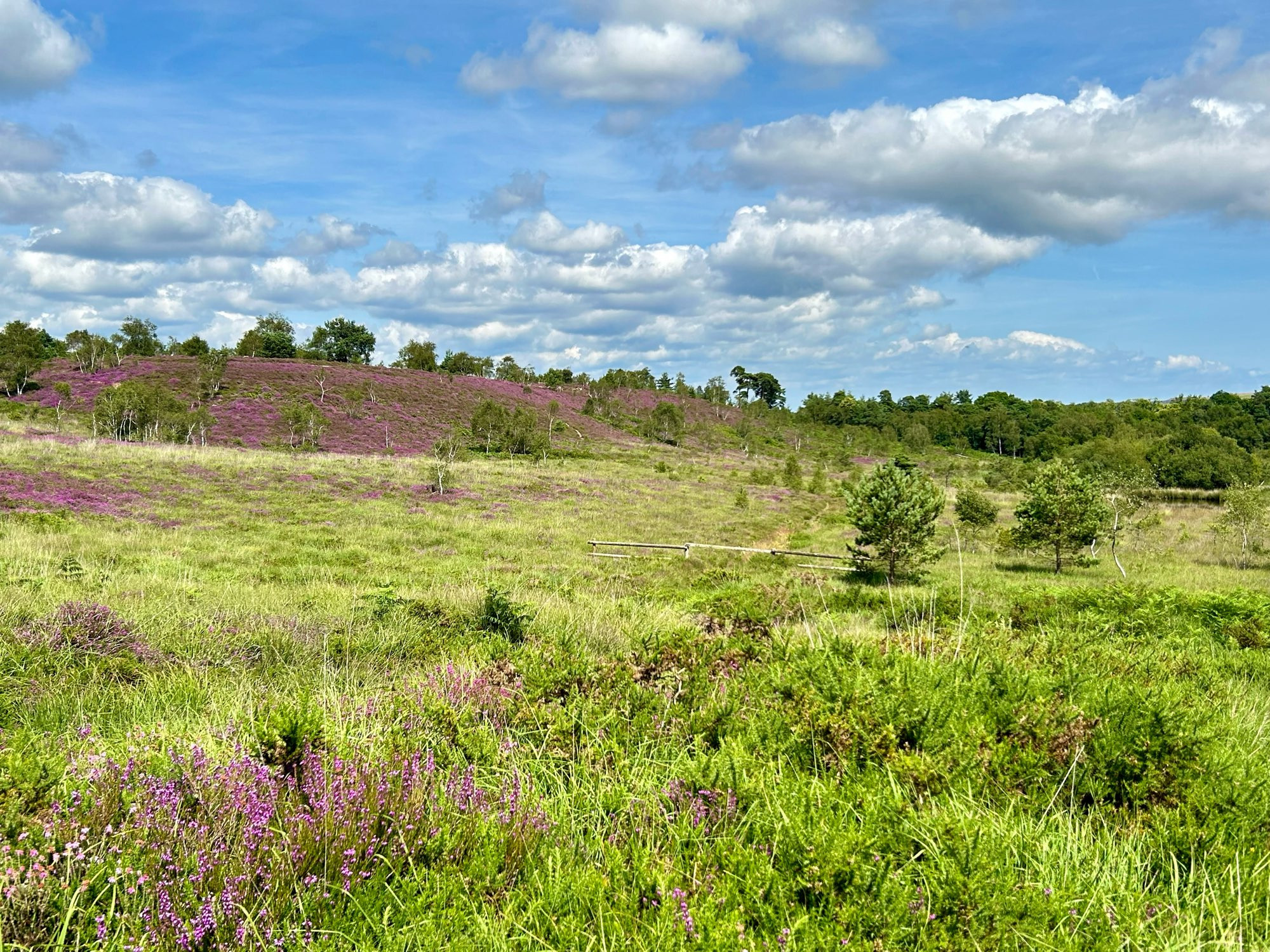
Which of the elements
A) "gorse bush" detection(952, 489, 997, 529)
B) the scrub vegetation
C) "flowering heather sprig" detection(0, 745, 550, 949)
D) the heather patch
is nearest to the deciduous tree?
"gorse bush" detection(952, 489, 997, 529)

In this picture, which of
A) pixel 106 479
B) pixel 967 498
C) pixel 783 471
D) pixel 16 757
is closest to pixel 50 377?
pixel 106 479

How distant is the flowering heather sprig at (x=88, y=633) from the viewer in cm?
671

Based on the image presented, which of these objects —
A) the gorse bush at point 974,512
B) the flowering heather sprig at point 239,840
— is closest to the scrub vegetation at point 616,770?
the flowering heather sprig at point 239,840

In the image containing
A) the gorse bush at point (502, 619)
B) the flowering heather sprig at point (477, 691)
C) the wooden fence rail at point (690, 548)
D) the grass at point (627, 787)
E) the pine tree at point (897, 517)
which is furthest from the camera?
the wooden fence rail at point (690, 548)

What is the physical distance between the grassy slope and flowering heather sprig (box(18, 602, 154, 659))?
46.3 meters

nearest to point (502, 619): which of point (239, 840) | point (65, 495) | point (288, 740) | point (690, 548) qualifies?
point (288, 740)

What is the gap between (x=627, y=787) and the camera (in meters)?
3.50

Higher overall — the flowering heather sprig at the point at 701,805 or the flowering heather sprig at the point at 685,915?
the flowering heather sprig at the point at 685,915

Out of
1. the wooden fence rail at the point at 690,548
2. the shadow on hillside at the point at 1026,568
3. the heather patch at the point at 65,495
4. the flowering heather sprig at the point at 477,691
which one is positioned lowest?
the shadow on hillside at the point at 1026,568

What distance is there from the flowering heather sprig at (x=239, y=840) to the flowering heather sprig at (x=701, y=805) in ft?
2.02

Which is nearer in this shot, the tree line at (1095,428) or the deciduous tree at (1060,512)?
the deciduous tree at (1060,512)

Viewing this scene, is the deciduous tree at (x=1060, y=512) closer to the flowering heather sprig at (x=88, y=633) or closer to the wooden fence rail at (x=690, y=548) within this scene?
the wooden fence rail at (x=690, y=548)

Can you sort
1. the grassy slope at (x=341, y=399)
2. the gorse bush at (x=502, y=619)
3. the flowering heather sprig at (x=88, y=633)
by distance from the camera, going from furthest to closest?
1. the grassy slope at (x=341, y=399)
2. the gorse bush at (x=502, y=619)
3. the flowering heather sprig at (x=88, y=633)

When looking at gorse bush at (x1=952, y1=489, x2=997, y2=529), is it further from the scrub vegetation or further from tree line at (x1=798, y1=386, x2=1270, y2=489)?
tree line at (x1=798, y1=386, x2=1270, y2=489)
